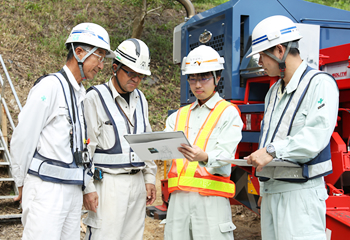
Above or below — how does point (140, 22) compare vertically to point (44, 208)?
above

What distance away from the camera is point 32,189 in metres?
2.35

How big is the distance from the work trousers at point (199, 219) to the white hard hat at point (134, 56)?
1.14m

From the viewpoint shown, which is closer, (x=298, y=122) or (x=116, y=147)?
(x=298, y=122)

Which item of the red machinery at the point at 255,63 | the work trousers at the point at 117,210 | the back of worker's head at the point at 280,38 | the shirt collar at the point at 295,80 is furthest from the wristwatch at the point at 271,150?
the work trousers at the point at 117,210

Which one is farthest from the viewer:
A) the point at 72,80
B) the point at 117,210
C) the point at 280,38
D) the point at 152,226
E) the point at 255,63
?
the point at 152,226

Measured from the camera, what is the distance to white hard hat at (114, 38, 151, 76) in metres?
3.09

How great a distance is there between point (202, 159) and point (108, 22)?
10319mm

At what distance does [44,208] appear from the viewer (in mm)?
2320

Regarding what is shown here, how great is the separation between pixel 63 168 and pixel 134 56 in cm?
119

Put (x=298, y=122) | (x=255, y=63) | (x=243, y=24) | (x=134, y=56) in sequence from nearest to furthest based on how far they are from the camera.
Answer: (x=298, y=122), (x=134, y=56), (x=255, y=63), (x=243, y=24)

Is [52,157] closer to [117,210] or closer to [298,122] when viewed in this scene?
[117,210]

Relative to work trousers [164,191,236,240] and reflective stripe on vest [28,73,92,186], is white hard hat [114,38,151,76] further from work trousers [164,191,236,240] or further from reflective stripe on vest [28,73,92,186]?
work trousers [164,191,236,240]

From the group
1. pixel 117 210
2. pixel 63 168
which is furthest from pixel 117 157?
pixel 63 168

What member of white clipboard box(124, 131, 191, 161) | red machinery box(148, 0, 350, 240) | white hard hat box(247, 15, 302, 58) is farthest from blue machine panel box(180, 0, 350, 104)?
white clipboard box(124, 131, 191, 161)
